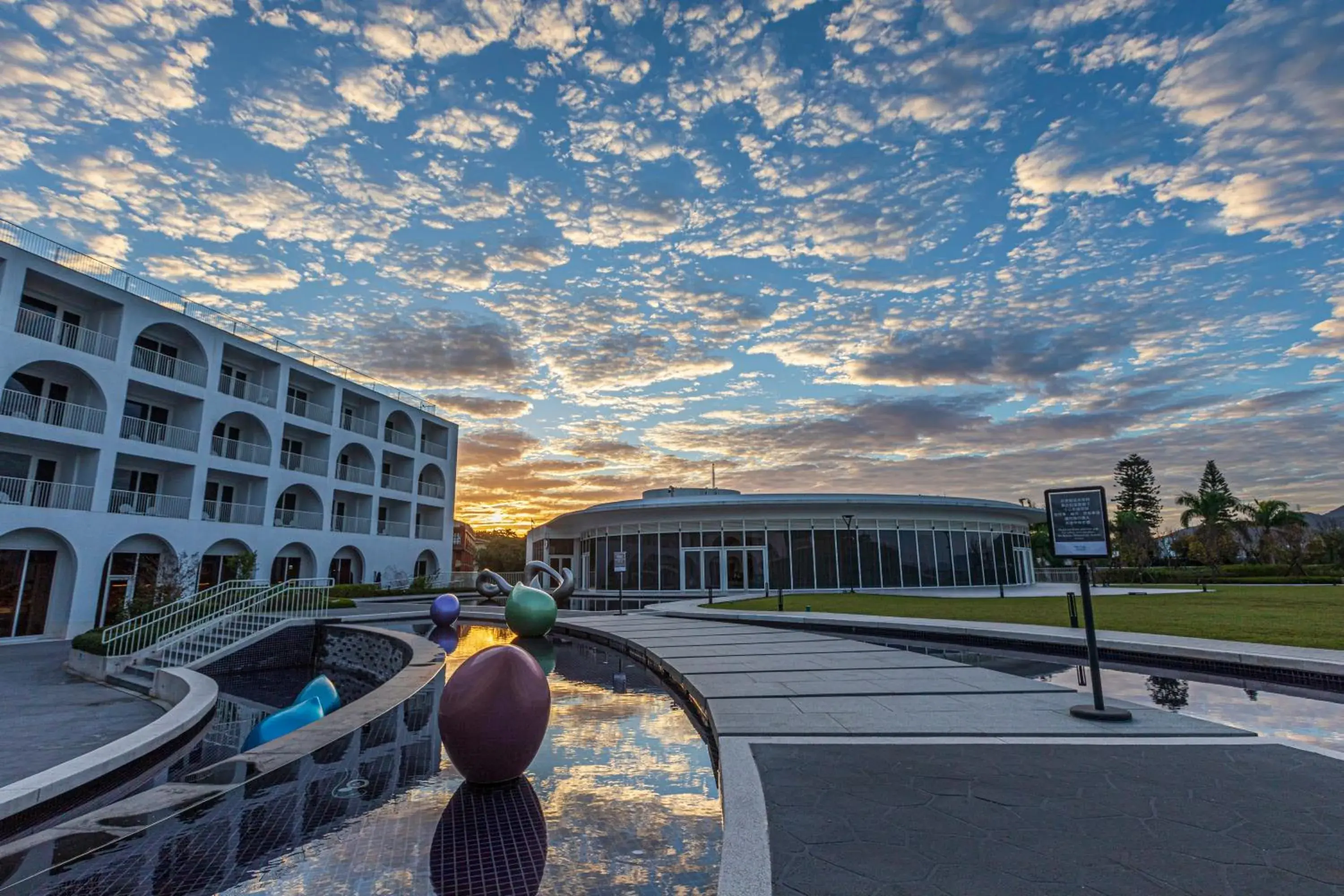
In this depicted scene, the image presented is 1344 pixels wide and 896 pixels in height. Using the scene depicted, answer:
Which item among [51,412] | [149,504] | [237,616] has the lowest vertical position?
[237,616]

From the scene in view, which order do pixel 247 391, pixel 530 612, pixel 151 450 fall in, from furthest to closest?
pixel 247 391 → pixel 151 450 → pixel 530 612

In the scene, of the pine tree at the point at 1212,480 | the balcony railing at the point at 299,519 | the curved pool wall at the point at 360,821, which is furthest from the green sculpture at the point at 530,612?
the pine tree at the point at 1212,480

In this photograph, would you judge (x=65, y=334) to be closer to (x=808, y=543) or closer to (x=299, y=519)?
(x=299, y=519)

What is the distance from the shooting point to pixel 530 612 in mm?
17625

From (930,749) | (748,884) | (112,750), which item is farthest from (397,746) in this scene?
(930,749)

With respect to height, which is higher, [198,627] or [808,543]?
[808,543]

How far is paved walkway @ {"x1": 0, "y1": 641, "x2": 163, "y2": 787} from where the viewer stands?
29.7 ft

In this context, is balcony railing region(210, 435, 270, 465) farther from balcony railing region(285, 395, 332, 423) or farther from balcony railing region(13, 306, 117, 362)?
balcony railing region(13, 306, 117, 362)

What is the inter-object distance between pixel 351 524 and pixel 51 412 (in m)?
16.4

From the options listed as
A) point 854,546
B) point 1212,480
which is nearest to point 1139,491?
point 1212,480

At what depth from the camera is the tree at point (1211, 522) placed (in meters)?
54.5

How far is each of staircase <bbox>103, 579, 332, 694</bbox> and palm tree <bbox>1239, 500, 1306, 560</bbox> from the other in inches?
2968

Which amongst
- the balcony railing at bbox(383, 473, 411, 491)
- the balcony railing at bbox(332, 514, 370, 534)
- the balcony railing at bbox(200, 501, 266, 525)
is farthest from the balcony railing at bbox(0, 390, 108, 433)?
the balcony railing at bbox(383, 473, 411, 491)

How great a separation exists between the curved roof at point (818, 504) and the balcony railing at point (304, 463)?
56.7 ft
